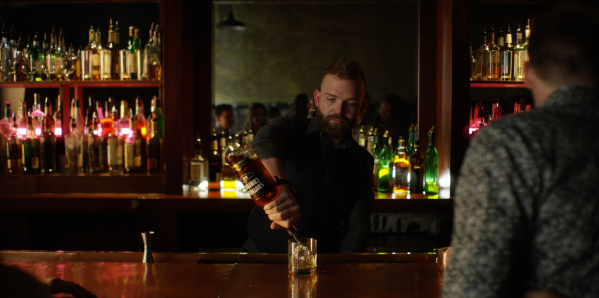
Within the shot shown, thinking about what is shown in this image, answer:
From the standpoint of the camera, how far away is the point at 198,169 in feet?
8.70

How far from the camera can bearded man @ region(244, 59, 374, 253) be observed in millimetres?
1718

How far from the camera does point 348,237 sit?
A: 175cm

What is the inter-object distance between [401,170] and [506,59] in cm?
92

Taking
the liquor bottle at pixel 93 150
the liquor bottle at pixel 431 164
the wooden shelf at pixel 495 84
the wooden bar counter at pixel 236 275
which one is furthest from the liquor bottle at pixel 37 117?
the wooden shelf at pixel 495 84

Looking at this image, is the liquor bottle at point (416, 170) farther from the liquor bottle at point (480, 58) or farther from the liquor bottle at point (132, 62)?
the liquor bottle at point (132, 62)

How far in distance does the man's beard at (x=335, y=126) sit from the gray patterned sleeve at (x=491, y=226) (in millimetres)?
1092

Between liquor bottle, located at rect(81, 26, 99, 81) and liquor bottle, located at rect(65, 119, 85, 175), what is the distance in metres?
0.29

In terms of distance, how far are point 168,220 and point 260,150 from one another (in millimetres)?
1108

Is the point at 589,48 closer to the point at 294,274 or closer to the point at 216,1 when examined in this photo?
the point at 294,274

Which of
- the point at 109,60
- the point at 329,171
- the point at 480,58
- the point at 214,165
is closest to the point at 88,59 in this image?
the point at 109,60

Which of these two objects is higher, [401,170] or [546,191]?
[546,191]

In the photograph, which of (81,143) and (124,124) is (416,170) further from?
(81,143)

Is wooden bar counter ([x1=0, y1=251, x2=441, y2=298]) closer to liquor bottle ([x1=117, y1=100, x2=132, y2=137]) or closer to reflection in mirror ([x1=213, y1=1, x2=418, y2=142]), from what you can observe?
liquor bottle ([x1=117, y1=100, x2=132, y2=137])

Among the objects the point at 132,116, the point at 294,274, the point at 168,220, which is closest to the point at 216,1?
the point at 132,116
